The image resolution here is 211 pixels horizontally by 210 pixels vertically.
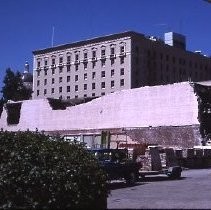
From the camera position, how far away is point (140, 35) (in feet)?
323

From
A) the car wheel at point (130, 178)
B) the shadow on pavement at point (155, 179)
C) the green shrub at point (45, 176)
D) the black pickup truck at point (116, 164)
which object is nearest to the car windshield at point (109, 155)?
the black pickup truck at point (116, 164)

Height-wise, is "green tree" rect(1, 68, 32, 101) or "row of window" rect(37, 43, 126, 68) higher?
"row of window" rect(37, 43, 126, 68)

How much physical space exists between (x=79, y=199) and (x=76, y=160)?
78 cm

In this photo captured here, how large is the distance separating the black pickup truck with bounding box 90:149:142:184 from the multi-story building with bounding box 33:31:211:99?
233ft

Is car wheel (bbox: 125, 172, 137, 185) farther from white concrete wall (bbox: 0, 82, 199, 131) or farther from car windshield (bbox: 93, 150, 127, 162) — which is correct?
white concrete wall (bbox: 0, 82, 199, 131)

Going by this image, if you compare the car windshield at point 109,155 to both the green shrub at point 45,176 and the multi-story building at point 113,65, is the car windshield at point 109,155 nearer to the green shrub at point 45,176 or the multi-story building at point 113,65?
the green shrub at point 45,176

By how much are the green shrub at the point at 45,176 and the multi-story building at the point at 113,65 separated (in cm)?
8488

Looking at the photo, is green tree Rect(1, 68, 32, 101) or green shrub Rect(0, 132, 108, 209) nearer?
green shrub Rect(0, 132, 108, 209)

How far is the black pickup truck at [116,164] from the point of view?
2172 cm

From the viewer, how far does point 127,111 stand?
52688 millimetres

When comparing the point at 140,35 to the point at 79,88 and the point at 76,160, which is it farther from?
the point at 76,160

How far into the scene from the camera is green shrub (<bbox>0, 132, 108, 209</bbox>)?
817 cm

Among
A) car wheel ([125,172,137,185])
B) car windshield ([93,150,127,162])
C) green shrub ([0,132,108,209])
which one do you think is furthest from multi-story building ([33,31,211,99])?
green shrub ([0,132,108,209])

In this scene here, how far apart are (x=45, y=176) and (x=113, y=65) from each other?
301ft
